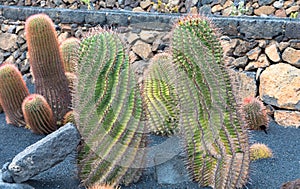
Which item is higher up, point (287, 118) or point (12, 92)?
point (12, 92)

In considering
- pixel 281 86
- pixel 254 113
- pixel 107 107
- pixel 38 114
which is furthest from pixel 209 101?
pixel 281 86

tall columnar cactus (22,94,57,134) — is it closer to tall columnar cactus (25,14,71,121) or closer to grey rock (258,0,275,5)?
tall columnar cactus (25,14,71,121)

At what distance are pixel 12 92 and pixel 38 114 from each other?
48cm

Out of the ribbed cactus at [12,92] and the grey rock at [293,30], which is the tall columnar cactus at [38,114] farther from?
the grey rock at [293,30]

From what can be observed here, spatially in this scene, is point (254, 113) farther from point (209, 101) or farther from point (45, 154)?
point (45, 154)

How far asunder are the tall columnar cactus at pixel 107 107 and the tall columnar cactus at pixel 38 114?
3.95 feet

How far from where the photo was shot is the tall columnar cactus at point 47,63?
4.10m

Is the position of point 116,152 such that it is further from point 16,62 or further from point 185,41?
Answer: point 16,62

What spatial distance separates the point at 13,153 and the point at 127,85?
1.46 m

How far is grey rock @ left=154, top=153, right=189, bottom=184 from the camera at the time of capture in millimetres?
2996

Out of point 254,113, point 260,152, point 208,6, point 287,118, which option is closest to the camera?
point 260,152

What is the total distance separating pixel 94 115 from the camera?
280cm

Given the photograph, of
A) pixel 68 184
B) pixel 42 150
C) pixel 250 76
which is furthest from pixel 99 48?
pixel 250 76

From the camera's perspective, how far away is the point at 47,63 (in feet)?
14.0
